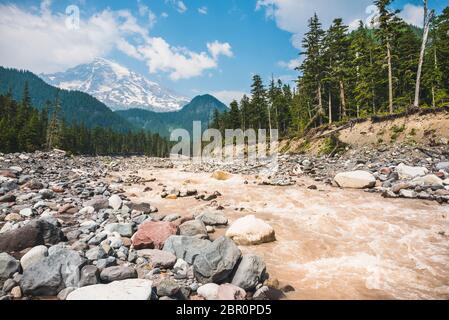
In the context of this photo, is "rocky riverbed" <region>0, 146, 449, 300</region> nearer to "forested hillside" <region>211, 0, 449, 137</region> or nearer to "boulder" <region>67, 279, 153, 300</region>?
"boulder" <region>67, 279, 153, 300</region>

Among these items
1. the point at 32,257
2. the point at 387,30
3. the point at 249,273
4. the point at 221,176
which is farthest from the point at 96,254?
the point at 387,30

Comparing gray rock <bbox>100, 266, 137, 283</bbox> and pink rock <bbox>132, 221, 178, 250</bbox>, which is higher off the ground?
pink rock <bbox>132, 221, 178, 250</bbox>

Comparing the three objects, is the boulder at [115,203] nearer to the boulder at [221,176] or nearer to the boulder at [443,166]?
the boulder at [221,176]

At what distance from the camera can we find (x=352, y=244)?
29.2 feet

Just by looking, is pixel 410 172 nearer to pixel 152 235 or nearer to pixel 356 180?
pixel 356 180

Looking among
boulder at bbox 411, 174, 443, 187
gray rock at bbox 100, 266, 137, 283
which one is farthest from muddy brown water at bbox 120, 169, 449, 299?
gray rock at bbox 100, 266, 137, 283

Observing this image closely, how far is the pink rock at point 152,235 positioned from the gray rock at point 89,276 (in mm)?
2274

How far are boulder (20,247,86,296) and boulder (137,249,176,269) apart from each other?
1.74 m

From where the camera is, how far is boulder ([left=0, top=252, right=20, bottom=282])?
5.72 meters

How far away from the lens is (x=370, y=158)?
22203 mm

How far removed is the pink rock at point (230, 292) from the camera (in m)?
5.40

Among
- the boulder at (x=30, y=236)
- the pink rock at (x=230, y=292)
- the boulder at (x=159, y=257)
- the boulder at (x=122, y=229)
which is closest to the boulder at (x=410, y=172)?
the pink rock at (x=230, y=292)

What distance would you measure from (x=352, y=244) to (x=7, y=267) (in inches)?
385
